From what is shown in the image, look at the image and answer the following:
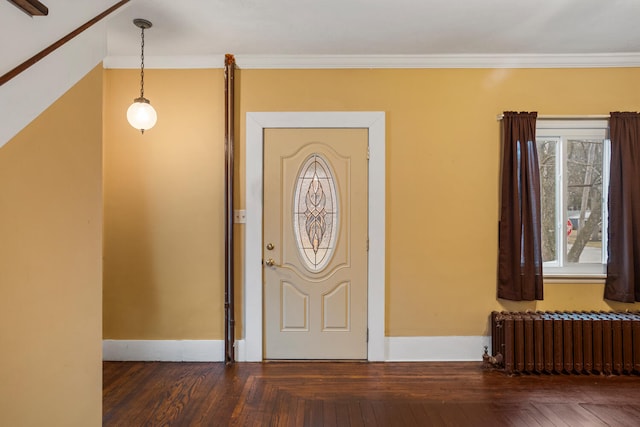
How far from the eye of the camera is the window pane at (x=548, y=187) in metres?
3.12

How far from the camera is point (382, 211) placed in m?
3.06

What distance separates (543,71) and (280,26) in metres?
2.28

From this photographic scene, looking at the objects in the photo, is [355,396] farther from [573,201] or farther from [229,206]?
[573,201]

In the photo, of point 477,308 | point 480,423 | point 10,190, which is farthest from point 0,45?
point 477,308

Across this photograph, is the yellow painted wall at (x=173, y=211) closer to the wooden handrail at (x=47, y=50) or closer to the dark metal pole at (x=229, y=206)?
the dark metal pole at (x=229, y=206)

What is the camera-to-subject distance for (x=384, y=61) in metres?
3.04

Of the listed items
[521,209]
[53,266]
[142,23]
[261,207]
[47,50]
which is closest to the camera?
[47,50]

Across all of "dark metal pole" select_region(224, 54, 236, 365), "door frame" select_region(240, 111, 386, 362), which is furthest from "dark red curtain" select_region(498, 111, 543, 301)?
"dark metal pole" select_region(224, 54, 236, 365)

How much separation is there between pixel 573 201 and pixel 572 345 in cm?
122

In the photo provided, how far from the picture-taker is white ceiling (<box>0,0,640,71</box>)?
229cm

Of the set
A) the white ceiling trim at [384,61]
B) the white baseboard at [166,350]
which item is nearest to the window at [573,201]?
the white ceiling trim at [384,61]

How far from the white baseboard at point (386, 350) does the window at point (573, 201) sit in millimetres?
955

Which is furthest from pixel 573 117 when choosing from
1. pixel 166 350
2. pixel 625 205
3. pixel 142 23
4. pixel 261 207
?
pixel 166 350

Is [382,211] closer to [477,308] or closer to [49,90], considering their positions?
[477,308]
